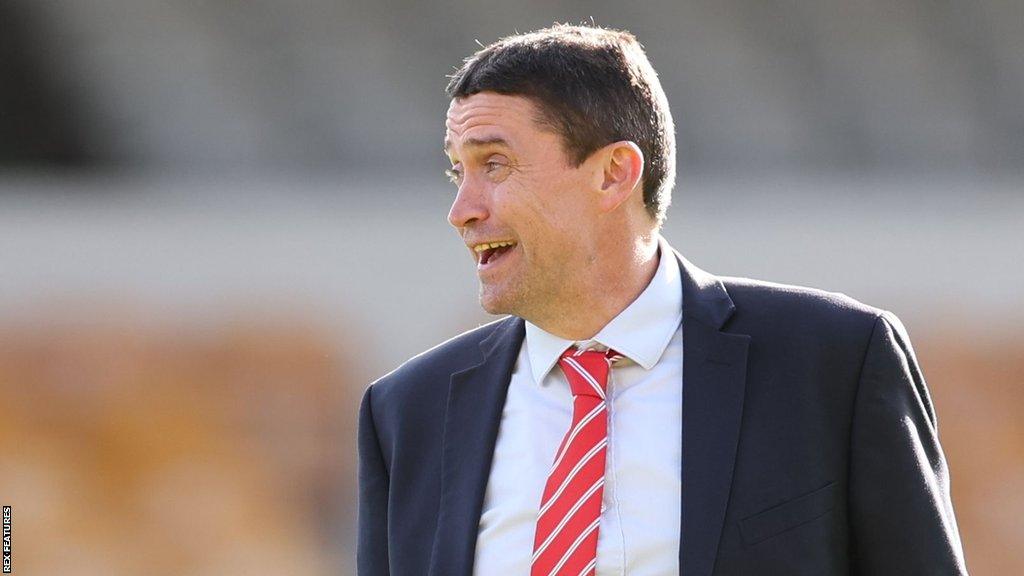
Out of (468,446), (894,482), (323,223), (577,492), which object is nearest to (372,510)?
(468,446)

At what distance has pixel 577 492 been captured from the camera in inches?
64.8

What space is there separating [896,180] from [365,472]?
19.9ft

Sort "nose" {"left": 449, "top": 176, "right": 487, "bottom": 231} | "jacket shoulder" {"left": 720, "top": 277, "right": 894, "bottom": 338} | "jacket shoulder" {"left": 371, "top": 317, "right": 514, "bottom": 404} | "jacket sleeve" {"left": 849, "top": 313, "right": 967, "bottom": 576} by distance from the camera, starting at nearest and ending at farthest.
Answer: "jacket sleeve" {"left": 849, "top": 313, "right": 967, "bottom": 576} < "jacket shoulder" {"left": 720, "top": 277, "right": 894, "bottom": 338} < "nose" {"left": 449, "top": 176, "right": 487, "bottom": 231} < "jacket shoulder" {"left": 371, "top": 317, "right": 514, "bottom": 404}

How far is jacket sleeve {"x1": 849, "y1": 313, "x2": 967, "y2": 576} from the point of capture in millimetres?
1534

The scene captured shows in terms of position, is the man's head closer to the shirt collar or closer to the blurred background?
the shirt collar

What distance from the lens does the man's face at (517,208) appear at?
176cm

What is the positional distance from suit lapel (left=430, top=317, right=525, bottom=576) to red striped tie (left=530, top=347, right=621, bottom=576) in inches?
3.5

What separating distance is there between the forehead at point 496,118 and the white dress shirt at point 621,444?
0.26 meters

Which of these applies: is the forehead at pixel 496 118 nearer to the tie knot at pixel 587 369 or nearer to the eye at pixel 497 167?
the eye at pixel 497 167

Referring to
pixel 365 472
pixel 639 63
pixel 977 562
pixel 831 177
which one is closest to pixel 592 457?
pixel 365 472

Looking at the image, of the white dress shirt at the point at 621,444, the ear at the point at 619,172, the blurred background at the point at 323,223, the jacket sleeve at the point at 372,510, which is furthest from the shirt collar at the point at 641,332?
the blurred background at the point at 323,223

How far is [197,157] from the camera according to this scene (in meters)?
7.98

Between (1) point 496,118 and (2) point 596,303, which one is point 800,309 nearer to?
(2) point 596,303

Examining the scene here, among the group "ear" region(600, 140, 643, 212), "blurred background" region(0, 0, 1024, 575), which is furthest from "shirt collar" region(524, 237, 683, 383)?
"blurred background" region(0, 0, 1024, 575)
